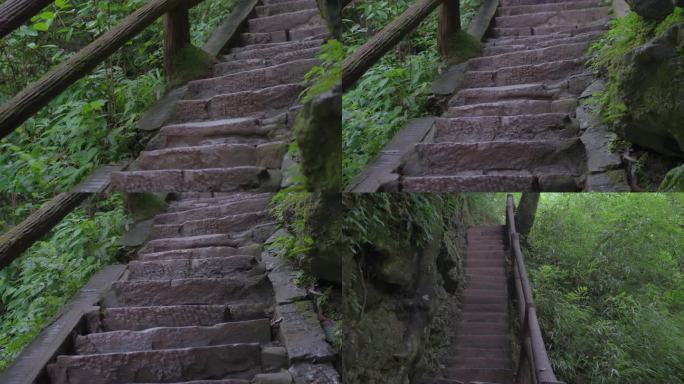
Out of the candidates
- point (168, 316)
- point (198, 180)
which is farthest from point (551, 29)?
point (168, 316)

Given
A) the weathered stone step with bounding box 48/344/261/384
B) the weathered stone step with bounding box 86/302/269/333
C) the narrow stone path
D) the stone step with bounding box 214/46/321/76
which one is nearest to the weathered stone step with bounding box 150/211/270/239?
the weathered stone step with bounding box 86/302/269/333

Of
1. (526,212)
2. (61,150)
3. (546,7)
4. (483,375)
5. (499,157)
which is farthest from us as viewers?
(546,7)

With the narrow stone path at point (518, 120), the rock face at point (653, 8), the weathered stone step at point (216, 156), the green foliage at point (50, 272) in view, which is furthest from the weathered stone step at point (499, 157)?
the green foliage at point (50, 272)

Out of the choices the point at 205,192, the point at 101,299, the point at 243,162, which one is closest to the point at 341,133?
the point at 243,162

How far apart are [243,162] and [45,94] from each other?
2.14ft

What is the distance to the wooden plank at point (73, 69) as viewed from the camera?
1539 millimetres

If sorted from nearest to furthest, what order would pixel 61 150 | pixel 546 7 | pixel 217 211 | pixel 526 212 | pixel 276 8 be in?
pixel 526 212 → pixel 61 150 → pixel 217 211 → pixel 276 8 → pixel 546 7

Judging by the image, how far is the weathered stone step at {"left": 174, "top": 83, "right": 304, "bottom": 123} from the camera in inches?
62.4

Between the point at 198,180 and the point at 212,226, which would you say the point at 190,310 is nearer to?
the point at 212,226

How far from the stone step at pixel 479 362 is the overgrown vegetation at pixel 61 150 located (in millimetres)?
1156

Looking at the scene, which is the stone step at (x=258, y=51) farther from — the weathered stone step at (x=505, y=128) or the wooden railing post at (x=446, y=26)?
the weathered stone step at (x=505, y=128)

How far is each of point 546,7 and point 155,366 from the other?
75.0 inches

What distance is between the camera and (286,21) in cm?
177

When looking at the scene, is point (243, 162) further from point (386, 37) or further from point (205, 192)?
point (386, 37)
